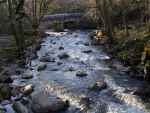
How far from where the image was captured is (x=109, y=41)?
99.2 feet

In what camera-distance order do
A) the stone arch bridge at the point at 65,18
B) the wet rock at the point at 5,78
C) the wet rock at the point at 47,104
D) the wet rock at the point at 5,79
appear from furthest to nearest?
the stone arch bridge at the point at 65,18, the wet rock at the point at 5,78, the wet rock at the point at 5,79, the wet rock at the point at 47,104

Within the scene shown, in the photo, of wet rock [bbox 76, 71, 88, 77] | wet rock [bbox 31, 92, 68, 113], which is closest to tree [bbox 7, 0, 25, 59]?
wet rock [bbox 76, 71, 88, 77]

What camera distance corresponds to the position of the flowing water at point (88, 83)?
14414 millimetres

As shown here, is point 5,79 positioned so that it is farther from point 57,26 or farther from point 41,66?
point 57,26

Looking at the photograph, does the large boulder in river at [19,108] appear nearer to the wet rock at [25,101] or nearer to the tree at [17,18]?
the wet rock at [25,101]

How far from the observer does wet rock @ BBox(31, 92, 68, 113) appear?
13961 millimetres

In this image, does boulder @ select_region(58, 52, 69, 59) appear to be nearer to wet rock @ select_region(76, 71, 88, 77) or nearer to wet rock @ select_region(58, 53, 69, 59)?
wet rock @ select_region(58, 53, 69, 59)

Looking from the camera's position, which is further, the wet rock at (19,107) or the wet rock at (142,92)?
the wet rock at (142,92)

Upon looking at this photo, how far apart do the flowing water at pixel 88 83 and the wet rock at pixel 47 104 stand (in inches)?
16.9

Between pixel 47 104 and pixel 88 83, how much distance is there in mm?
4573

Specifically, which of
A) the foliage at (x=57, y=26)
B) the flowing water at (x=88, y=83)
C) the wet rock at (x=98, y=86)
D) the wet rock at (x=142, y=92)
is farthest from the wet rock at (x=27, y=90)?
the foliage at (x=57, y=26)

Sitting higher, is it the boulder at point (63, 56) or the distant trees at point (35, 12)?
the distant trees at point (35, 12)

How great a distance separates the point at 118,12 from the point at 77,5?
26.2 m

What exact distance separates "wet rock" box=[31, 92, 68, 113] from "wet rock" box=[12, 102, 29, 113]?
1.30 ft
